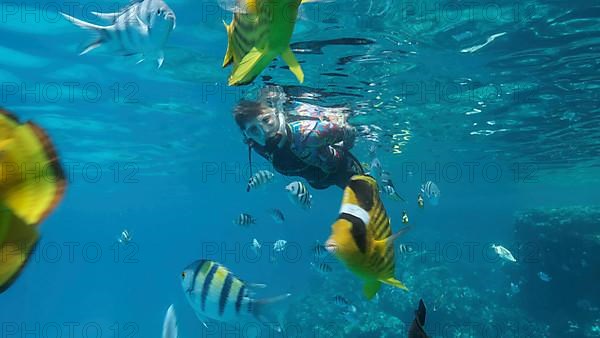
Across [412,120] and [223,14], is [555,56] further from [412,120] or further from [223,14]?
[223,14]

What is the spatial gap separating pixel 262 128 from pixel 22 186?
18.8 ft

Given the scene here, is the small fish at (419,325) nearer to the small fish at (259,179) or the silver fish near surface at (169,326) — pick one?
the silver fish near surface at (169,326)

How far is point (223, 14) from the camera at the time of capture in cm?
1162

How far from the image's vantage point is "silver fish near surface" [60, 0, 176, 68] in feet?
11.7

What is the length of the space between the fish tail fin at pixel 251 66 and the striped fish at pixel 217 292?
2221mm

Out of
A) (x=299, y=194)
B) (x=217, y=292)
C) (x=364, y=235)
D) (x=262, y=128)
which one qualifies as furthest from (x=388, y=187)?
(x=364, y=235)

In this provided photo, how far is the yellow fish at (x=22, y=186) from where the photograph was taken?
0.75m

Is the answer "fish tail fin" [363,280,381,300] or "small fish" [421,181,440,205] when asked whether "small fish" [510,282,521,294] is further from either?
"fish tail fin" [363,280,381,300]

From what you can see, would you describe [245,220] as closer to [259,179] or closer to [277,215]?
[277,215]

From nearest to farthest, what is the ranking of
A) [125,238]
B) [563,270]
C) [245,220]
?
[245,220], [125,238], [563,270]

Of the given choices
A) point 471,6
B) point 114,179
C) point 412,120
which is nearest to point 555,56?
point 471,6

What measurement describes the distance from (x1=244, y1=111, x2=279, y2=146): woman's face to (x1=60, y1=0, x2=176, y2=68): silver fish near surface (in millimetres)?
2590

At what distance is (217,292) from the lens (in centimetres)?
349

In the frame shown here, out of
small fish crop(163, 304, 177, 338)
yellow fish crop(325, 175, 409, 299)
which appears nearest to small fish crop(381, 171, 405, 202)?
small fish crop(163, 304, 177, 338)
